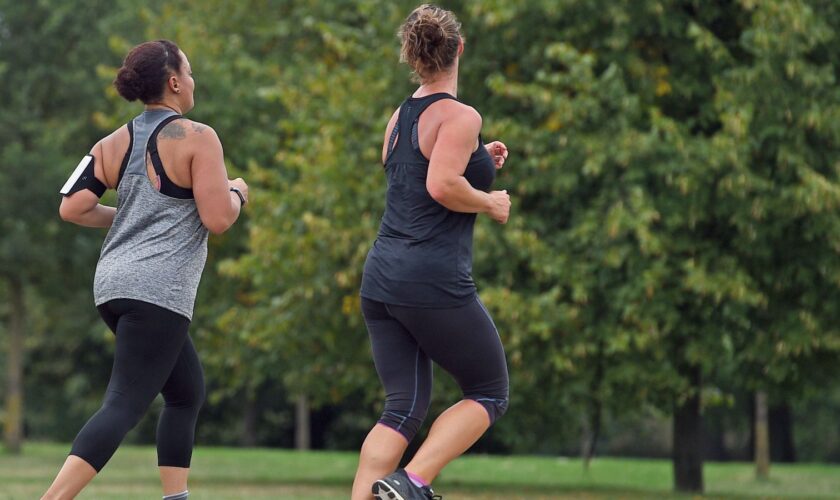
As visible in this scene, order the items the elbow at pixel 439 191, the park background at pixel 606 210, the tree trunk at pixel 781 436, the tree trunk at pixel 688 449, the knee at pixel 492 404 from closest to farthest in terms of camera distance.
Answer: the elbow at pixel 439 191
the knee at pixel 492 404
the park background at pixel 606 210
the tree trunk at pixel 688 449
the tree trunk at pixel 781 436

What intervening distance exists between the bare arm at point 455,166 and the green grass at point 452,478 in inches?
285

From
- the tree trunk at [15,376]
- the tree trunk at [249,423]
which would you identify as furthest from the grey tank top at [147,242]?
the tree trunk at [249,423]

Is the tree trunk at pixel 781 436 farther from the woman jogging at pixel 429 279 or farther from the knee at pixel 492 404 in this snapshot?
the woman jogging at pixel 429 279

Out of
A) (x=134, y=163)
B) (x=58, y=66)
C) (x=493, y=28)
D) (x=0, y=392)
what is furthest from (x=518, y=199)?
(x=0, y=392)

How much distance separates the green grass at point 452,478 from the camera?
1491 cm

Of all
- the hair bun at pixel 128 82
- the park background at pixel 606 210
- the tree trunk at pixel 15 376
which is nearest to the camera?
the hair bun at pixel 128 82

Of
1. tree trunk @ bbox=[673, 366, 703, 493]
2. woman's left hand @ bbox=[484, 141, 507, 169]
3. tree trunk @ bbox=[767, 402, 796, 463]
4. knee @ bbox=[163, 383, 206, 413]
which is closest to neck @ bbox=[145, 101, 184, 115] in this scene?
knee @ bbox=[163, 383, 206, 413]

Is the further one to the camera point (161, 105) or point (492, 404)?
point (161, 105)

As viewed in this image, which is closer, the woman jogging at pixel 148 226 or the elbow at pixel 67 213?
the woman jogging at pixel 148 226

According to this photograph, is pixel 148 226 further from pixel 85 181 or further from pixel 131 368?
pixel 131 368

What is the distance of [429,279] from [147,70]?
1.40 meters

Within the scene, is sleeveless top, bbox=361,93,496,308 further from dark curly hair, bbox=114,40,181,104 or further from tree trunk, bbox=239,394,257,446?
tree trunk, bbox=239,394,257,446

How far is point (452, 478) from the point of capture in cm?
1994

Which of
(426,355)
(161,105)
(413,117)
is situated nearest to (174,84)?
(161,105)
